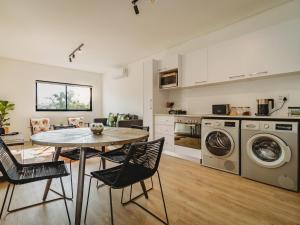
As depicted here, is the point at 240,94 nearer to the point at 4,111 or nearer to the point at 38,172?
the point at 38,172

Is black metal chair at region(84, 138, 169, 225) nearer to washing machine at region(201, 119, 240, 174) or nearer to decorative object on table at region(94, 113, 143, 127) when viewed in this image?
washing machine at region(201, 119, 240, 174)

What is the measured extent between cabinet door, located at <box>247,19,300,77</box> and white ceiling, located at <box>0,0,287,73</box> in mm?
506

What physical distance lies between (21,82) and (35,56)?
3.30 feet

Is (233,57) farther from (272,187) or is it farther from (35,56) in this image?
(35,56)

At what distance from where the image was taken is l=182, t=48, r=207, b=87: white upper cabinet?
333 cm

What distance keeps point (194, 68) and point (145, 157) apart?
2.56 m

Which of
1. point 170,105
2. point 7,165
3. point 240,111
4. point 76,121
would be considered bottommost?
point 7,165

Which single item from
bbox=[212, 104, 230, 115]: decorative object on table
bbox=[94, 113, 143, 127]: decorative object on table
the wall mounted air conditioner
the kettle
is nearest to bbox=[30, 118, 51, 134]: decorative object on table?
bbox=[94, 113, 143, 127]: decorative object on table

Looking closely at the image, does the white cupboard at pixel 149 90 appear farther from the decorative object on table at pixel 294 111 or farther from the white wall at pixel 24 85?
the white wall at pixel 24 85

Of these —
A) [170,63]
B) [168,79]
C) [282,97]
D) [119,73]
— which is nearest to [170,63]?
[170,63]

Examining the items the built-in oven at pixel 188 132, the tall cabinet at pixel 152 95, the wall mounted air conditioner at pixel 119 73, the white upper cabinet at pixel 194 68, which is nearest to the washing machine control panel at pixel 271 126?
the built-in oven at pixel 188 132

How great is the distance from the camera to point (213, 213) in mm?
1692

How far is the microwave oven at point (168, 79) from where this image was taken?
381 cm

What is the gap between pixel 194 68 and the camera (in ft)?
11.5
